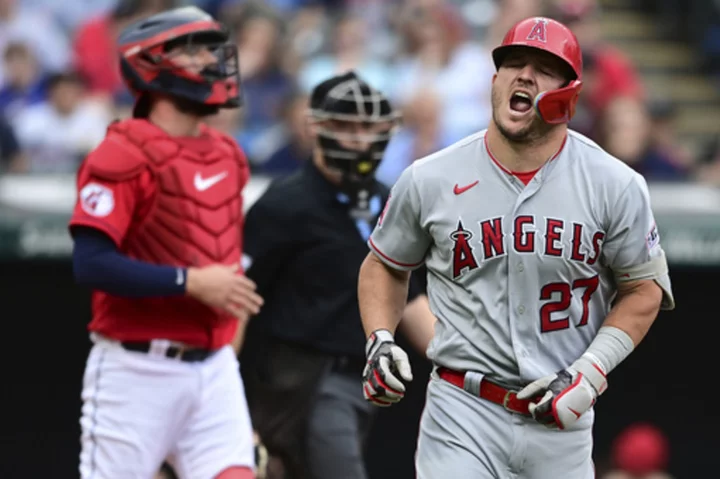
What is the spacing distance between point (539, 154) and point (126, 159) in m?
1.46

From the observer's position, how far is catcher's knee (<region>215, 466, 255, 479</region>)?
4555 mm

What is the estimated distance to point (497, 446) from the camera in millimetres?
3678

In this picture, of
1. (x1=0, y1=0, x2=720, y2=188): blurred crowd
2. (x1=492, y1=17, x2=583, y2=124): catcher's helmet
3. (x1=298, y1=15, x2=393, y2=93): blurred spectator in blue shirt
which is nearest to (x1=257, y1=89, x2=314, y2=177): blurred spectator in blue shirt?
(x1=0, y1=0, x2=720, y2=188): blurred crowd

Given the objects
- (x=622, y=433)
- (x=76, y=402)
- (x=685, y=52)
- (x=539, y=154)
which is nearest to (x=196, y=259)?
(x=539, y=154)

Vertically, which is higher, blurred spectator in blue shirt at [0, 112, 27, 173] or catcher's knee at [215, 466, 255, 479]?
blurred spectator in blue shirt at [0, 112, 27, 173]

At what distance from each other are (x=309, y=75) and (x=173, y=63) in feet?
14.3

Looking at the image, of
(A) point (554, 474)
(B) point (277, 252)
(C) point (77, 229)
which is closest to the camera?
(A) point (554, 474)

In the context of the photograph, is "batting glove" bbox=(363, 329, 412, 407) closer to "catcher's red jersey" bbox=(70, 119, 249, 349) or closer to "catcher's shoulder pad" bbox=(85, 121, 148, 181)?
"catcher's red jersey" bbox=(70, 119, 249, 349)

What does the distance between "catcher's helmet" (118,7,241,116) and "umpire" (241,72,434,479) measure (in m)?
0.47

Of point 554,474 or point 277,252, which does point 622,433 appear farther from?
point 554,474

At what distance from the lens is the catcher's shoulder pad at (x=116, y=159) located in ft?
14.5

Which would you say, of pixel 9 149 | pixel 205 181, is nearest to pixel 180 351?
pixel 205 181

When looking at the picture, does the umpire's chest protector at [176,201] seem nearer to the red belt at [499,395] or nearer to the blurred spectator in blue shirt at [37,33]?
the red belt at [499,395]

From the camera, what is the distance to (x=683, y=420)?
8.22 m
